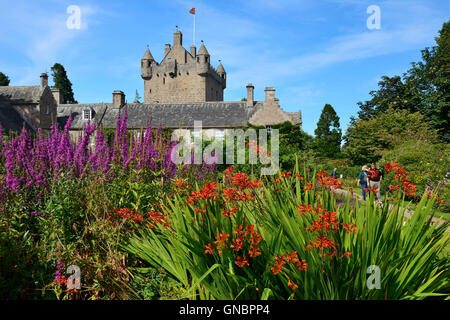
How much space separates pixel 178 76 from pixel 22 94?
20.4 m

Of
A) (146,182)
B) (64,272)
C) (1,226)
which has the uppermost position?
(146,182)

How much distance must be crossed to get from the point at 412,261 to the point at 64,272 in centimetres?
298

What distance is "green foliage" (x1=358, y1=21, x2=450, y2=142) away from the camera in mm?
39250

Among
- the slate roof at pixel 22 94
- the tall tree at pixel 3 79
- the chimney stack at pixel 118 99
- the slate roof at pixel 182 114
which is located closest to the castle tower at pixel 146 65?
the slate roof at pixel 182 114

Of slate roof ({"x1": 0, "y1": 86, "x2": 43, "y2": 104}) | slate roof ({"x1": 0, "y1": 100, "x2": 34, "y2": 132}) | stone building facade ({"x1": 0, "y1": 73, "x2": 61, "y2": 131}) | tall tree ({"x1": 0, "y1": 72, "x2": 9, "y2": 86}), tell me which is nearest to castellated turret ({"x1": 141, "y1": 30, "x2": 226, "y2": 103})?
stone building facade ({"x1": 0, "y1": 73, "x2": 61, "y2": 131})

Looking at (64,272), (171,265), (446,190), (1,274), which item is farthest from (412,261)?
(446,190)

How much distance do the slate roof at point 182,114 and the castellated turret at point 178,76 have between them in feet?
26.9

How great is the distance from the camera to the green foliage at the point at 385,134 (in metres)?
29.9

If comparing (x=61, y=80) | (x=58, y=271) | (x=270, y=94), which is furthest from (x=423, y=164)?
(x=61, y=80)

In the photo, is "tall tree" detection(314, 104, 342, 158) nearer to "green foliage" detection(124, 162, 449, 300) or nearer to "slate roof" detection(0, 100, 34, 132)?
"slate roof" detection(0, 100, 34, 132)

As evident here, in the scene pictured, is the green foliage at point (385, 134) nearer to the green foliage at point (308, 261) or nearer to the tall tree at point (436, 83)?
the tall tree at point (436, 83)

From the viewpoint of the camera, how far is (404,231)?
3100 mm

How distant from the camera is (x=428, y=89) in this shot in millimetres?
43062
